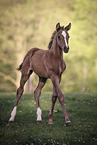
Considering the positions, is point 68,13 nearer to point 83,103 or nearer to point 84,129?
point 83,103

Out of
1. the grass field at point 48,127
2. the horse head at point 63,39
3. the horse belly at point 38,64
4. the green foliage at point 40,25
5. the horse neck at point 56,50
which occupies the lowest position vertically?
the grass field at point 48,127

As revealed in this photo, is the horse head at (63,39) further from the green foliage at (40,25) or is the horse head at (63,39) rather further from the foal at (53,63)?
the green foliage at (40,25)

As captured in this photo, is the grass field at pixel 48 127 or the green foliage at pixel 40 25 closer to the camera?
the grass field at pixel 48 127

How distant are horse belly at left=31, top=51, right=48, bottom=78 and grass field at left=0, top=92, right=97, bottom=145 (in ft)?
4.68

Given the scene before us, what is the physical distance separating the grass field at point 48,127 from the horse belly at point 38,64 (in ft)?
4.68

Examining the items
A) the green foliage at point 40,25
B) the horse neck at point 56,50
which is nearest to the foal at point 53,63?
the horse neck at point 56,50

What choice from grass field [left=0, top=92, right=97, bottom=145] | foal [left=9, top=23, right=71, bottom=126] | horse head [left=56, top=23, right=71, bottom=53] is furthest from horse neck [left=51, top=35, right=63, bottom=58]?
grass field [left=0, top=92, right=97, bottom=145]

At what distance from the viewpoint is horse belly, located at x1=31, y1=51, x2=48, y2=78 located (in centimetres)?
793

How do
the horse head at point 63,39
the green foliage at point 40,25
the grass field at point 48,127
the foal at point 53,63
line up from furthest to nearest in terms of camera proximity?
the green foliage at point 40,25 < the foal at point 53,63 < the horse head at point 63,39 < the grass field at point 48,127

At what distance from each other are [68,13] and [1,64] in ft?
30.5

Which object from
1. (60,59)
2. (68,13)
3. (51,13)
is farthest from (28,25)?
(60,59)

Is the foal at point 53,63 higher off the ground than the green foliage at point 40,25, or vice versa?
the green foliage at point 40,25

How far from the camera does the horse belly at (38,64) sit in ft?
26.0

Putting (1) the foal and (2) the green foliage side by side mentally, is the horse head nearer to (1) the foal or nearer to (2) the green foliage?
(1) the foal
